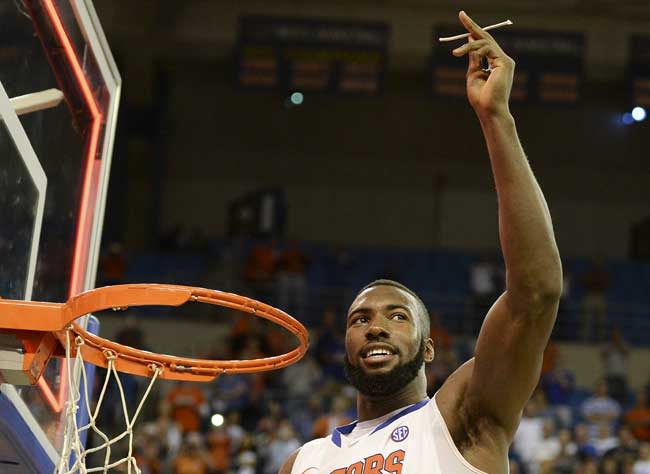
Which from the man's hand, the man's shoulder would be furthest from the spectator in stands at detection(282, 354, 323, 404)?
the man's hand

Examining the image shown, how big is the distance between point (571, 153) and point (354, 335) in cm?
1471

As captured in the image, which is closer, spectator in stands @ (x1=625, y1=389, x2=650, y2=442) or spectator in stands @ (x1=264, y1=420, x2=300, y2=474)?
spectator in stands @ (x1=264, y1=420, x2=300, y2=474)

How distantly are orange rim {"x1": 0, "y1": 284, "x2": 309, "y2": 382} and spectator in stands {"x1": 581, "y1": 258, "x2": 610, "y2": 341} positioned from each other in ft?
37.3

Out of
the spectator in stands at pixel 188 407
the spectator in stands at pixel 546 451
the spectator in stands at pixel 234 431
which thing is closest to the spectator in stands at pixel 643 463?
the spectator in stands at pixel 546 451

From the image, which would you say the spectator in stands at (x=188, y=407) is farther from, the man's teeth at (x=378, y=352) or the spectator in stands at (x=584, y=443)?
the man's teeth at (x=378, y=352)

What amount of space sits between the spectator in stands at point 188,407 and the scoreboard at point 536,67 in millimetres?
4324

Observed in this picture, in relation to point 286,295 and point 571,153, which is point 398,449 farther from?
point 571,153

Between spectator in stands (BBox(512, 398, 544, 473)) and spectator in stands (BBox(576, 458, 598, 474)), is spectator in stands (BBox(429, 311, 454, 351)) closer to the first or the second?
spectator in stands (BBox(512, 398, 544, 473))

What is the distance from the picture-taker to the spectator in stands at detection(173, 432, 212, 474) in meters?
8.98

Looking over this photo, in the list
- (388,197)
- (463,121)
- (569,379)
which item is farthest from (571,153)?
(569,379)

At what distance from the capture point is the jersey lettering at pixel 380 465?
2.61 meters

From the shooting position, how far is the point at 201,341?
13.7m

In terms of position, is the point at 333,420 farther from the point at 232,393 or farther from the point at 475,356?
the point at 475,356

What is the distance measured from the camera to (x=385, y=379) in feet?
9.03
